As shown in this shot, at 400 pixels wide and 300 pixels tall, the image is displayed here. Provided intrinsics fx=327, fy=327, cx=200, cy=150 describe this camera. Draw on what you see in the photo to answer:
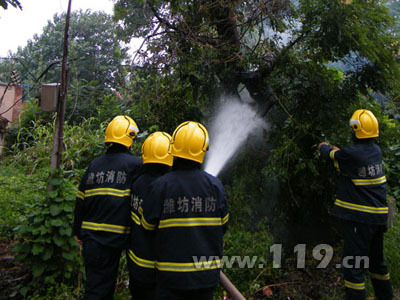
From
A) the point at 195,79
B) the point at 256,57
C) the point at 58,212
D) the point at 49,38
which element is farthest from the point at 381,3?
the point at 49,38

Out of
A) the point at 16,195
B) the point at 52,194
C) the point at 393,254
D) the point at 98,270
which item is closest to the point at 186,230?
the point at 98,270

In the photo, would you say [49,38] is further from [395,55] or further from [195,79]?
[395,55]

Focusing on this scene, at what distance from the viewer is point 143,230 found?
9.06ft

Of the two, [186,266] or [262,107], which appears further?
[262,107]

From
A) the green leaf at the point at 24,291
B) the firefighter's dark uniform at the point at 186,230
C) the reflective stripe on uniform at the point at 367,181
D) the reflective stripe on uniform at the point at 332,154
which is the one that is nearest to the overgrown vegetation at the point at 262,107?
the green leaf at the point at 24,291

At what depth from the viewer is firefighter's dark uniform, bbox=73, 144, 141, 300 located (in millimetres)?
3023

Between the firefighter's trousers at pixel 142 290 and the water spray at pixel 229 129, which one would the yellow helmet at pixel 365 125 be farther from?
the firefighter's trousers at pixel 142 290

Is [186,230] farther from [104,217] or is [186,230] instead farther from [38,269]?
[38,269]

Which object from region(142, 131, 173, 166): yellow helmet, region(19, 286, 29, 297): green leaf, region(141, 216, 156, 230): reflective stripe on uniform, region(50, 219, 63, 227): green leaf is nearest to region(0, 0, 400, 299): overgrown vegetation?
region(50, 219, 63, 227): green leaf

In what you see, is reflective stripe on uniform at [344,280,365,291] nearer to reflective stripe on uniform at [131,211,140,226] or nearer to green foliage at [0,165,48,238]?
reflective stripe on uniform at [131,211,140,226]

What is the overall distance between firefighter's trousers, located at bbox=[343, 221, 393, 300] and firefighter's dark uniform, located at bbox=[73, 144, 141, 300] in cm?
250

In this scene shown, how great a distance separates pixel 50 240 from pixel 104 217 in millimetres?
1038

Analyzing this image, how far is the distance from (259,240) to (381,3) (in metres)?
4.04

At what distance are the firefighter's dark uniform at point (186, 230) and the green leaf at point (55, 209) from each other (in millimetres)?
1635
